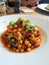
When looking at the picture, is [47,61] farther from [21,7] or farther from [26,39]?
[21,7]

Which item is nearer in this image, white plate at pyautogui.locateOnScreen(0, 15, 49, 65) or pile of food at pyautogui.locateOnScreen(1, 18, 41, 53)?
white plate at pyautogui.locateOnScreen(0, 15, 49, 65)

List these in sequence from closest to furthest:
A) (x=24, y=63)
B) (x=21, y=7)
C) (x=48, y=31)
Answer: (x=24, y=63), (x=48, y=31), (x=21, y=7)

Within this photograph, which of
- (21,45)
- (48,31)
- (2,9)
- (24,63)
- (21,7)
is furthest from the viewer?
(21,7)

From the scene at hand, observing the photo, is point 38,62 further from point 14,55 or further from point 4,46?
point 4,46

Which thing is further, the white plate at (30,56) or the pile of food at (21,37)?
the pile of food at (21,37)

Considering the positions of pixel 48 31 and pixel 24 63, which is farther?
pixel 48 31

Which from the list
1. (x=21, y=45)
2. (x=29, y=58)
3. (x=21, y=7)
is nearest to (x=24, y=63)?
(x=29, y=58)

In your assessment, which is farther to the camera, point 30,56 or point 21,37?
point 21,37
